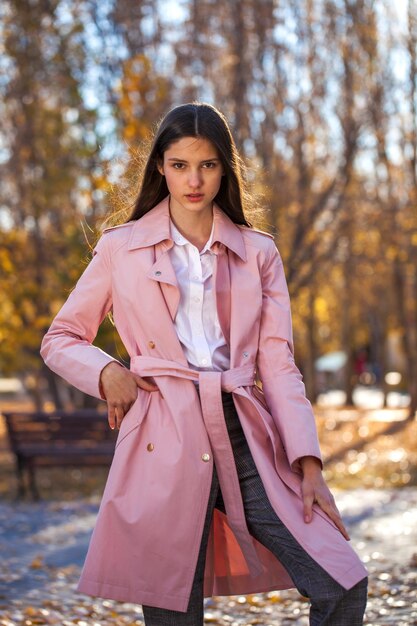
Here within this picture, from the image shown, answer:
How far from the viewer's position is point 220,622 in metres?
6.29

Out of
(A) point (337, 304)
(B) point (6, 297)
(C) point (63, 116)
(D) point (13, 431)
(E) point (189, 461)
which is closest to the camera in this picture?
(E) point (189, 461)

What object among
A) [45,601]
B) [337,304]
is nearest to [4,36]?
[45,601]

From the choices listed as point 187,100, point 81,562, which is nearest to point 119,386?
point 81,562

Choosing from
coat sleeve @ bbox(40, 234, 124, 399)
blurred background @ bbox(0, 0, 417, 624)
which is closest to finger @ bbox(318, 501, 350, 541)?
coat sleeve @ bbox(40, 234, 124, 399)

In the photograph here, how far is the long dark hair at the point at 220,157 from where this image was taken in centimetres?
366

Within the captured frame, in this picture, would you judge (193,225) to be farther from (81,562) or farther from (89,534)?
(89,534)

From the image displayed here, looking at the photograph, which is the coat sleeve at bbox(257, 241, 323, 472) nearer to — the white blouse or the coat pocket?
the white blouse

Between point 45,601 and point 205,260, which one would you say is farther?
point 45,601

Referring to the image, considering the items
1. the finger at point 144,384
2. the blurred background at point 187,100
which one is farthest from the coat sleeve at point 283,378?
the blurred background at point 187,100

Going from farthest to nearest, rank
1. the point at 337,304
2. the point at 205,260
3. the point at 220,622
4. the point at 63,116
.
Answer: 1. the point at 337,304
2. the point at 63,116
3. the point at 220,622
4. the point at 205,260

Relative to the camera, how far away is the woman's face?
143 inches

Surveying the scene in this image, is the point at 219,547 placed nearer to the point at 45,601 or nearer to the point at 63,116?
the point at 45,601

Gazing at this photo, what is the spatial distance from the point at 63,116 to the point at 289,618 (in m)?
15.3

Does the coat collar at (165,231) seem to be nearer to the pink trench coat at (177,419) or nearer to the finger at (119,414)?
the pink trench coat at (177,419)
